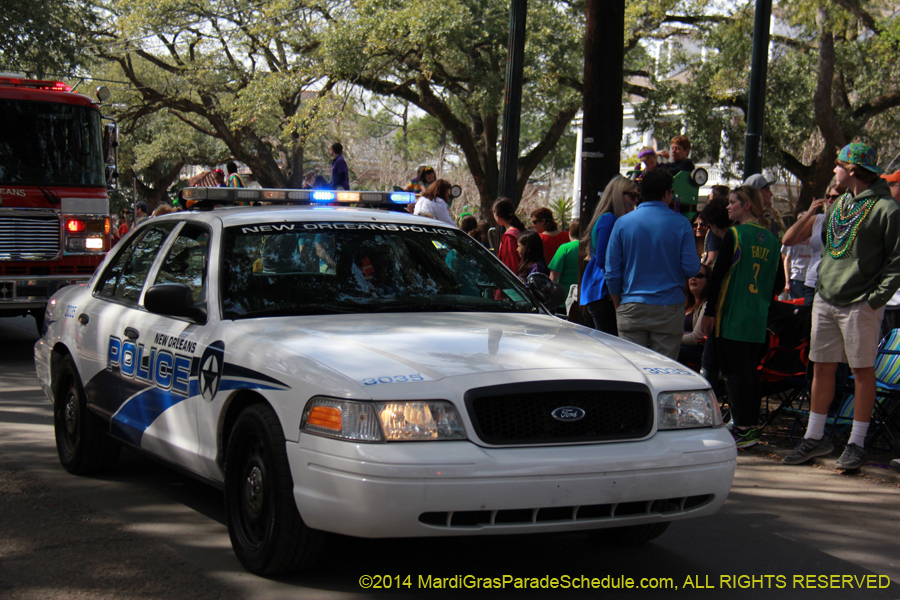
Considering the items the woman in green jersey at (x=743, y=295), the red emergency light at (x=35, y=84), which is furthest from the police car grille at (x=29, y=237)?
the woman in green jersey at (x=743, y=295)

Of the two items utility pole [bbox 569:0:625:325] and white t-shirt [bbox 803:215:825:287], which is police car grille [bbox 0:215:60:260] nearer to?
utility pole [bbox 569:0:625:325]

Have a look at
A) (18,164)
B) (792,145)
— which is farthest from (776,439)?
(792,145)

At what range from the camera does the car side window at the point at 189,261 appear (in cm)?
480

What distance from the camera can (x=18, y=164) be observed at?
1117 centimetres

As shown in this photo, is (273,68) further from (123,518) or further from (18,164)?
(123,518)

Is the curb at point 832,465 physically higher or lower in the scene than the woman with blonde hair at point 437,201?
lower

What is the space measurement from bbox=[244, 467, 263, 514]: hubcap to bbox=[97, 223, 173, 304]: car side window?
6.19 feet

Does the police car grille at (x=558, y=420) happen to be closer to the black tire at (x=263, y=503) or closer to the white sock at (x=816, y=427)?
the black tire at (x=263, y=503)

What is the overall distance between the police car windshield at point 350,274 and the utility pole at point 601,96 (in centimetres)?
363

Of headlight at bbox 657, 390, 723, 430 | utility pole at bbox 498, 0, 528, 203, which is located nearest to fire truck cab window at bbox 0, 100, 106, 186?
utility pole at bbox 498, 0, 528, 203

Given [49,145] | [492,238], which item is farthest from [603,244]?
[49,145]

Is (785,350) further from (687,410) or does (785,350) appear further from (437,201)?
(437,201)

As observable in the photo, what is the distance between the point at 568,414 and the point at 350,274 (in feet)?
5.35

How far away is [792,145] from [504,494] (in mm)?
23704
